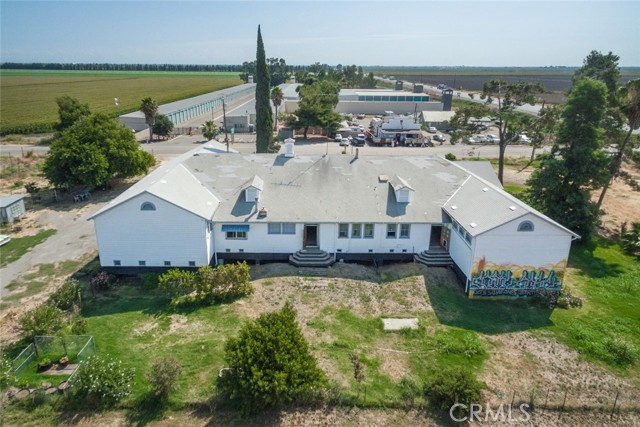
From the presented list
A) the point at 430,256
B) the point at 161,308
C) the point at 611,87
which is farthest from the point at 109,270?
the point at 611,87

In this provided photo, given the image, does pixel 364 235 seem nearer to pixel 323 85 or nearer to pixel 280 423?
pixel 280 423

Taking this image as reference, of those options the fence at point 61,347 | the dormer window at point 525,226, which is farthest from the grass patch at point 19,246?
the dormer window at point 525,226

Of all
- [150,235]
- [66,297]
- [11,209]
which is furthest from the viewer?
[11,209]

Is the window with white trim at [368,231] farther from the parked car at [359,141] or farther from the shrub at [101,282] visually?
the parked car at [359,141]

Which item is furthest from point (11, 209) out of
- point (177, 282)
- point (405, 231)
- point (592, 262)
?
point (592, 262)

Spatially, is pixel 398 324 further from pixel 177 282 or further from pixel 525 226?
pixel 177 282

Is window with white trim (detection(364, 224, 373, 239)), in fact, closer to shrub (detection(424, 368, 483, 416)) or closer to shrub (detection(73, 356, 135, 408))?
shrub (detection(424, 368, 483, 416))
